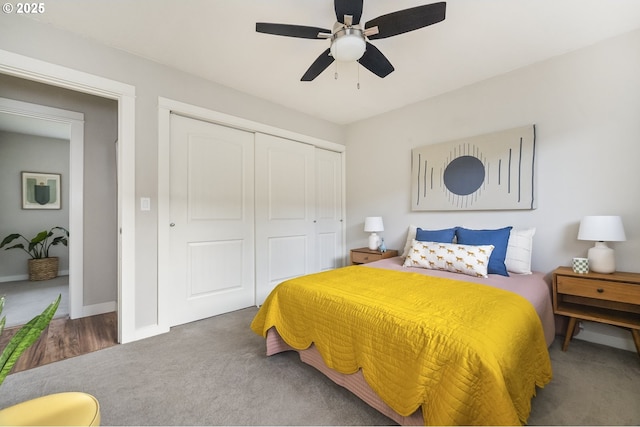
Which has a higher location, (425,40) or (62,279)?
(425,40)

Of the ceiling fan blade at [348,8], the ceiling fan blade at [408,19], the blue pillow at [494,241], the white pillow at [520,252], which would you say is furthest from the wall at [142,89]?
the white pillow at [520,252]

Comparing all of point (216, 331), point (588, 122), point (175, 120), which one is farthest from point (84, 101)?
point (588, 122)

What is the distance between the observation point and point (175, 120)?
2.58m

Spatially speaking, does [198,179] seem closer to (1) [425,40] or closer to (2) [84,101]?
(2) [84,101]

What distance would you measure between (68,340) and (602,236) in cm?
436

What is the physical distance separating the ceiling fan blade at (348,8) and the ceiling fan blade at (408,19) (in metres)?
0.10

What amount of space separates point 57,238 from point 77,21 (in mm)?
4098

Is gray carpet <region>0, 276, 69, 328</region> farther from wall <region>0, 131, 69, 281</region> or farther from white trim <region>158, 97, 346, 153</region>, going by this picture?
white trim <region>158, 97, 346, 153</region>

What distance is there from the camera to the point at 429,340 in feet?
3.82

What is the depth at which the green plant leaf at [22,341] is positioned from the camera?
736 millimetres

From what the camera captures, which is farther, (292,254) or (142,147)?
(292,254)

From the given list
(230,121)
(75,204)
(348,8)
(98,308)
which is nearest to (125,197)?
(75,204)

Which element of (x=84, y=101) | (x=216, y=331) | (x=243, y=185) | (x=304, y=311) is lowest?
(x=216, y=331)

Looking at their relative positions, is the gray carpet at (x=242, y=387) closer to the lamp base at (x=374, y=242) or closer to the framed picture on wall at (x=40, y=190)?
the lamp base at (x=374, y=242)
